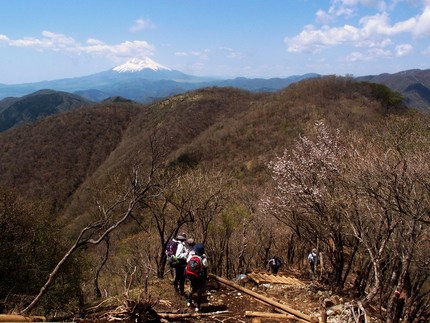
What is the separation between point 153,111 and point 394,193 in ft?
406

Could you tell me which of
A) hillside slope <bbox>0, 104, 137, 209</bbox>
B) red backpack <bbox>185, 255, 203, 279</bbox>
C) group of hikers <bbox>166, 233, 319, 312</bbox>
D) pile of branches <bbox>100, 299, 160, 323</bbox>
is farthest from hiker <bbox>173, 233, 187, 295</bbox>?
hillside slope <bbox>0, 104, 137, 209</bbox>

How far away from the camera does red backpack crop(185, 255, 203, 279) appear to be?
9508mm

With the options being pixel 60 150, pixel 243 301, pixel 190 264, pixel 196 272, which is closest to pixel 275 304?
pixel 243 301

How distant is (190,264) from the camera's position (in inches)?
376

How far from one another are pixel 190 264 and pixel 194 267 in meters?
0.13

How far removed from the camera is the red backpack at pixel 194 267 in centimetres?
951

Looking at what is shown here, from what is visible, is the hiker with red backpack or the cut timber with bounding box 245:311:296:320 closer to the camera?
the cut timber with bounding box 245:311:296:320

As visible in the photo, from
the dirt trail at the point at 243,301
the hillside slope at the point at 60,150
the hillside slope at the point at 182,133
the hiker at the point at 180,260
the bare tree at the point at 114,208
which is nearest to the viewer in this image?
the dirt trail at the point at 243,301

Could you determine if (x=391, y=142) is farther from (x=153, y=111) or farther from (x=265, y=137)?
(x=153, y=111)

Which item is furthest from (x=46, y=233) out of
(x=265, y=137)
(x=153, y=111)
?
(x=153, y=111)

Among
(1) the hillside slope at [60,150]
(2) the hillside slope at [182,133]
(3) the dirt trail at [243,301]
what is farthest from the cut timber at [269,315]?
(1) the hillside slope at [60,150]

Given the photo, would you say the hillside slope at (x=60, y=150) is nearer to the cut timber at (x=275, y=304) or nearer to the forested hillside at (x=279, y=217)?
the forested hillside at (x=279, y=217)

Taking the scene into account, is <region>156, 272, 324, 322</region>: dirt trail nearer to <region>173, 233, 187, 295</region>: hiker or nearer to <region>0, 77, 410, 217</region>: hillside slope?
<region>173, 233, 187, 295</region>: hiker

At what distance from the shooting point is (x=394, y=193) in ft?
28.6
